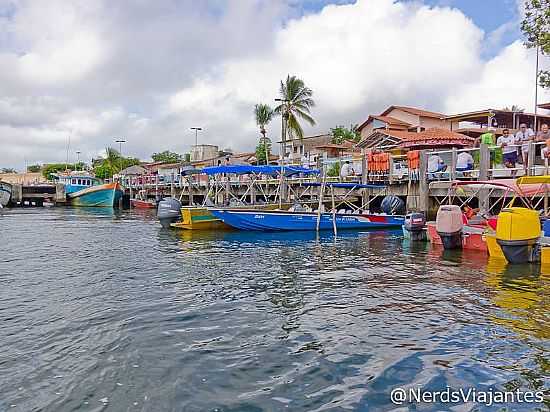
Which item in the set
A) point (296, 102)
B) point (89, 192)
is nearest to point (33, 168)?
point (89, 192)

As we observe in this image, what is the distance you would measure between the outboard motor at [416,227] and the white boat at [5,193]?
166ft

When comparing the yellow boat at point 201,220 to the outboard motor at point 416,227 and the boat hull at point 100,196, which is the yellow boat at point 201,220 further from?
the boat hull at point 100,196

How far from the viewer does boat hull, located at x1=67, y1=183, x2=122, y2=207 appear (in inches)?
2029

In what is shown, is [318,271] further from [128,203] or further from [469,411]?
[128,203]

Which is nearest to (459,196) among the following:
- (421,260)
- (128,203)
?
(421,260)

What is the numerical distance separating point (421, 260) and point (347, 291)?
4.88 m

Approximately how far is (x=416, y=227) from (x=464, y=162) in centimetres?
478

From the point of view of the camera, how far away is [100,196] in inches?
2068

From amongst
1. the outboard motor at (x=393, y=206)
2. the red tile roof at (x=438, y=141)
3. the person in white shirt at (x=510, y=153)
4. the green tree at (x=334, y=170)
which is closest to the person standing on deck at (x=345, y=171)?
the green tree at (x=334, y=170)

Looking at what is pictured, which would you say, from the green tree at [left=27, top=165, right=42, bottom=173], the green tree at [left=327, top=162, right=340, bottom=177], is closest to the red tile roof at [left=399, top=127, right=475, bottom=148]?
the green tree at [left=327, top=162, right=340, bottom=177]

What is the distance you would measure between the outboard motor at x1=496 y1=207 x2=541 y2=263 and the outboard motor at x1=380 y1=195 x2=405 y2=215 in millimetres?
10612

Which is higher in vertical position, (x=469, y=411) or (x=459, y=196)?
(x=459, y=196)

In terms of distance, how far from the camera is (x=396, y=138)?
3647cm

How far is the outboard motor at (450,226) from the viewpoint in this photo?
15148 mm
